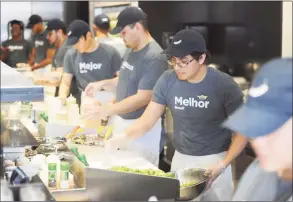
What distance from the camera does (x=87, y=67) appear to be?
6062 millimetres

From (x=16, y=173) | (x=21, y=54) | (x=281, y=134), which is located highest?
(x=281, y=134)

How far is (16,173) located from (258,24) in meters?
5.51

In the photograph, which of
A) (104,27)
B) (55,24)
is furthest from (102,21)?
(55,24)

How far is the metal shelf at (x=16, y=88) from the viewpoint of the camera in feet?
8.45

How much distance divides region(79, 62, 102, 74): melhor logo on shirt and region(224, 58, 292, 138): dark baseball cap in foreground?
4192 millimetres

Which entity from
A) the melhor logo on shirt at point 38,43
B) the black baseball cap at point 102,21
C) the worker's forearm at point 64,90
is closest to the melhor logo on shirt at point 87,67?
the worker's forearm at point 64,90

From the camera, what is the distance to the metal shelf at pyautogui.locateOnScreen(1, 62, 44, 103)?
2.58m

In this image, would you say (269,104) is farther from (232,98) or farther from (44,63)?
(44,63)

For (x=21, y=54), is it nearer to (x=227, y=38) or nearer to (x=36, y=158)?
(x=227, y=38)

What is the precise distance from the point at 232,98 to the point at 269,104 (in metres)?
1.89

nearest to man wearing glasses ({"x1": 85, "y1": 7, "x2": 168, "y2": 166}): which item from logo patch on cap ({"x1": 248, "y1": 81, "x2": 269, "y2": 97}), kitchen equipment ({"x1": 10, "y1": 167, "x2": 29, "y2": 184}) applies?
kitchen equipment ({"x1": 10, "y1": 167, "x2": 29, "y2": 184})

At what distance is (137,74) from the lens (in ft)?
15.8

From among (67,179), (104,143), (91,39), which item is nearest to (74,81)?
(91,39)

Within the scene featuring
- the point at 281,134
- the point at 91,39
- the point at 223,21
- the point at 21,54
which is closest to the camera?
the point at 281,134
